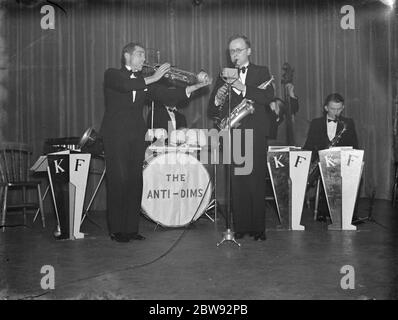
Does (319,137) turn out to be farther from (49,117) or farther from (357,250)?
(49,117)

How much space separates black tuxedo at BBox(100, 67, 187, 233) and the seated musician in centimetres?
250

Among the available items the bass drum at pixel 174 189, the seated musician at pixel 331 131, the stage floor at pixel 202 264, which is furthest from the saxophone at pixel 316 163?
the bass drum at pixel 174 189

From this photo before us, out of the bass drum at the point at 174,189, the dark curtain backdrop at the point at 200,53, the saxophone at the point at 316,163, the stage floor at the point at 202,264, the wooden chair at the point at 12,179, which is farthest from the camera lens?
the dark curtain backdrop at the point at 200,53

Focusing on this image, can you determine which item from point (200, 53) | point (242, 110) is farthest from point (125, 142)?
point (200, 53)

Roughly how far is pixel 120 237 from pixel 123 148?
86 cm

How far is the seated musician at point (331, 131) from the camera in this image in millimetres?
6109

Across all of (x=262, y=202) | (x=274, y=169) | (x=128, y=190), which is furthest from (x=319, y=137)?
(x=128, y=190)

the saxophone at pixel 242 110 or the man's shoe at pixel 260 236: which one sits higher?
the saxophone at pixel 242 110

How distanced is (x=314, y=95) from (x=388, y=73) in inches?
51.2

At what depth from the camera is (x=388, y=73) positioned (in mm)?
8242

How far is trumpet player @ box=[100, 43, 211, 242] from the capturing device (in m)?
4.64

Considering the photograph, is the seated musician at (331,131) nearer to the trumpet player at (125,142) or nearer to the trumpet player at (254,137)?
the trumpet player at (254,137)

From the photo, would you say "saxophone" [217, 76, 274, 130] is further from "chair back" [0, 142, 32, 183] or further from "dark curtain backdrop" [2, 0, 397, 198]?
"dark curtain backdrop" [2, 0, 397, 198]

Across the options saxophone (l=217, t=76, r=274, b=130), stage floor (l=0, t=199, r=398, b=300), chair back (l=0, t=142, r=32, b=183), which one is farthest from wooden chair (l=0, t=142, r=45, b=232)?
saxophone (l=217, t=76, r=274, b=130)
